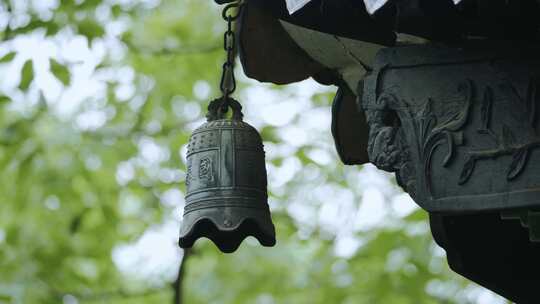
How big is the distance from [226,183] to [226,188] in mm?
23

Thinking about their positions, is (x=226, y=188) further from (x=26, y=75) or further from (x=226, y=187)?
(x=26, y=75)

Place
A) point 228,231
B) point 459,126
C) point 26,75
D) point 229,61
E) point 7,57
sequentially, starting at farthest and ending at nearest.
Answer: point 26,75, point 7,57, point 229,61, point 228,231, point 459,126

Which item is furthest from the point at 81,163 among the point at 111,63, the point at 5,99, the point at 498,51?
the point at 498,51

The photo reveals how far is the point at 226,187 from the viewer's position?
3570 millimetres

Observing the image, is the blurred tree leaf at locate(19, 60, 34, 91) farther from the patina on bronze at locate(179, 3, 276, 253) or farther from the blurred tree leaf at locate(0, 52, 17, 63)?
the patina on bronze at locate(179, 3, 276, 253)

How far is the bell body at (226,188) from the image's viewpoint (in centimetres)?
353

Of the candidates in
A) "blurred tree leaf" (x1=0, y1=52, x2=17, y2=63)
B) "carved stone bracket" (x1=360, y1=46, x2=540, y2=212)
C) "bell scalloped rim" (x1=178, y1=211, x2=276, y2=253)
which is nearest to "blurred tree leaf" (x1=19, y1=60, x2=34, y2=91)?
"blurred tree leaf" (x1=0, y1=52, x2=17, y2=63)

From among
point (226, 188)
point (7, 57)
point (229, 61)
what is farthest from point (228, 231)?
point (7, 57)

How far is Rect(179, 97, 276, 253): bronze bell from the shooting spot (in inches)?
139

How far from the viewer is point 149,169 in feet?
26.4

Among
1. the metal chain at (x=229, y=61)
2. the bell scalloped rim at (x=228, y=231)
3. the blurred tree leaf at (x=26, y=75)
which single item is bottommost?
the bell scalloped rim at (x=228, y=231)

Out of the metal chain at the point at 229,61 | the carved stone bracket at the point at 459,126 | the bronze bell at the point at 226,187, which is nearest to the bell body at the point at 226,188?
the bronze bell at the point at 226,187

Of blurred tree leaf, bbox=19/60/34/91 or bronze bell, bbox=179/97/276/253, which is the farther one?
blurred tree leaf, bbox=19/60/34/91

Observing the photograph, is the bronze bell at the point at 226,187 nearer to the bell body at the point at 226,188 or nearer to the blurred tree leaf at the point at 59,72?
the bell body at the point at 226,188
